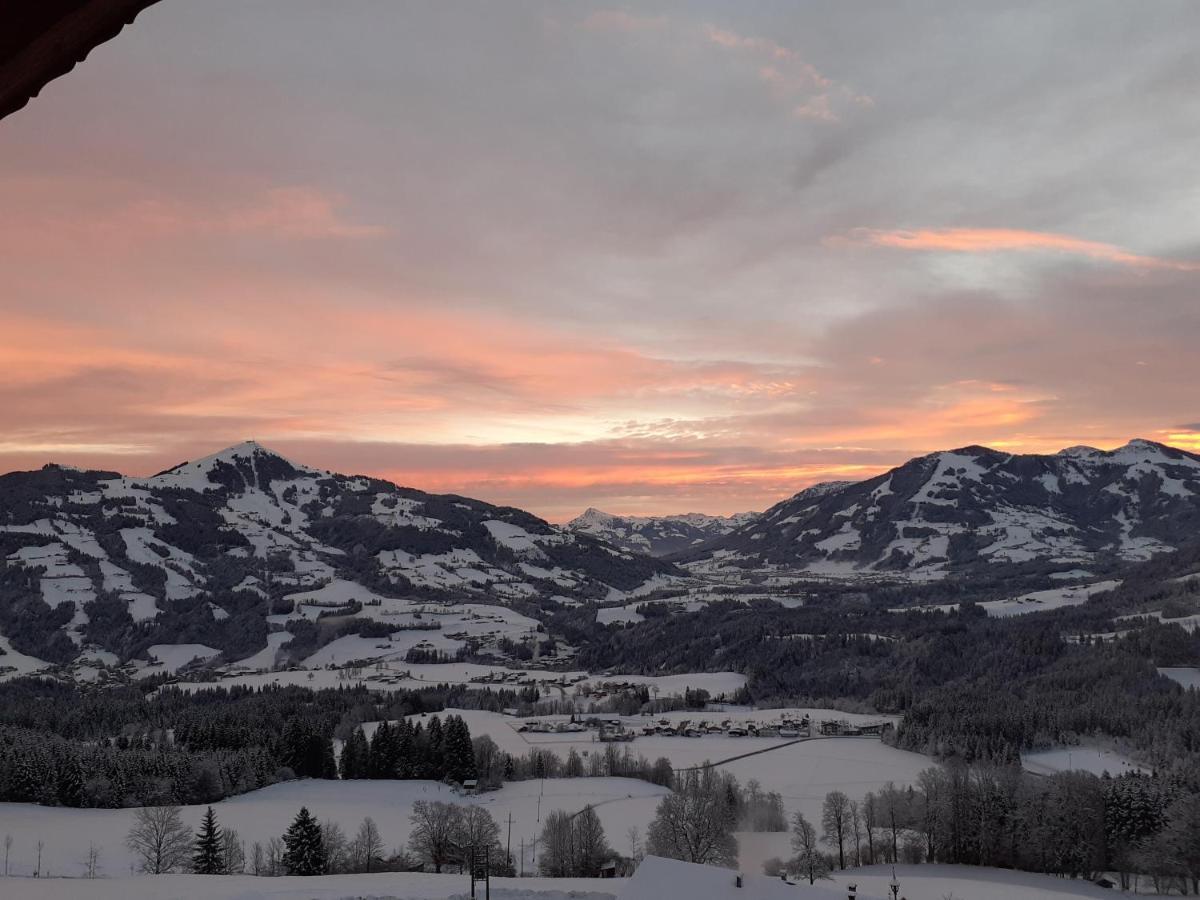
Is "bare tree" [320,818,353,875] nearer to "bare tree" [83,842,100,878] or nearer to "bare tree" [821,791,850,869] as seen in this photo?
"bare tree" [83,842,100,878]

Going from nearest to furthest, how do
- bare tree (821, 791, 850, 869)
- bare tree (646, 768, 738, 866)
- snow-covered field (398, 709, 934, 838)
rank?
bare tree (646, 768, 738, 866)
bare tree (821, 791, 850, 869)
snow-covered field (398, 709, 934, 838)

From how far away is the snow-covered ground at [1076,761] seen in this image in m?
139

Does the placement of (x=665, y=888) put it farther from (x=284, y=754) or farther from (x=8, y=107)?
(x=284, y=754)

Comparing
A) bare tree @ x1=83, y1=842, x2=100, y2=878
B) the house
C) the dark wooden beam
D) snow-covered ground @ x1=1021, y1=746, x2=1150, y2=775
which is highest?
the dark wooden beam

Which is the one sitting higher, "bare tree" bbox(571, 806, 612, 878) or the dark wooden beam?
the dark wooden beam

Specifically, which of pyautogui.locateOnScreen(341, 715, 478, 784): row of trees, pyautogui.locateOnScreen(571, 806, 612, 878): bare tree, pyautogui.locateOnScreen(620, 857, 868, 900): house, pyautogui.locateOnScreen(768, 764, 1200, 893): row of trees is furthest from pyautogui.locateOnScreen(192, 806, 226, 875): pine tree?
pyautogui.locateOnScreen(768, 764, 1200, 893): row of trees

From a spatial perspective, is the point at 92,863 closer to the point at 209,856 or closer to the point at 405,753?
the point at 209,856

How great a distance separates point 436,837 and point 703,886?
155ft

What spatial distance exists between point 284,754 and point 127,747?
26467 millimetres

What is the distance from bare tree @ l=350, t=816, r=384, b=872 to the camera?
8775 cm

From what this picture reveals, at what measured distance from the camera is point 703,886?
53156mm

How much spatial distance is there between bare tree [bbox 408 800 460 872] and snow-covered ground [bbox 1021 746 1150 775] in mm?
93513

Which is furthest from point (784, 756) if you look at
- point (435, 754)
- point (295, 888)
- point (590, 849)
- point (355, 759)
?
point (295, 888)

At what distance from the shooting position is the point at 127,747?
136375mm
